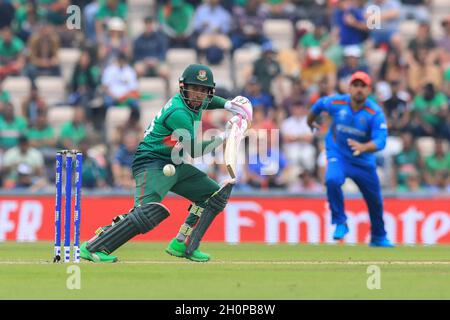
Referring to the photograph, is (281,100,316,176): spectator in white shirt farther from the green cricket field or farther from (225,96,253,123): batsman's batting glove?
(225,96,253,123): batsman's batting glove

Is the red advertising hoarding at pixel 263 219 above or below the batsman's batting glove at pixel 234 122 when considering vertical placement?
below

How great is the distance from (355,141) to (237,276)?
4927 mm

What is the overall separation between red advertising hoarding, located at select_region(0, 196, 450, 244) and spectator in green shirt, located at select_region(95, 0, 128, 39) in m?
4.72

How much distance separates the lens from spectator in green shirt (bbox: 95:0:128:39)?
70.4ft

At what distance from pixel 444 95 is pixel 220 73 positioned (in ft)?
12.5

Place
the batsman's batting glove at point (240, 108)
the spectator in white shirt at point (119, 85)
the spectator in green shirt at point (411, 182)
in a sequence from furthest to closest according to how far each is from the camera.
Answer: the spectator in white shirt at point (119, 85)
the spectator in green shirt at point (411, 182)
the batsman's batting glove at point (240, 108)

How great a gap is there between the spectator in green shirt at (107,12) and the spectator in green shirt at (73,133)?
2.40 meters

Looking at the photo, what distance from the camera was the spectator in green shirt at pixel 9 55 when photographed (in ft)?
68.9

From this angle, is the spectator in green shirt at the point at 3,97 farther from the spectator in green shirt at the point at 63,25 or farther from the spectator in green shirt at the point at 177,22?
the spectator in green shirt at the point at 177,22

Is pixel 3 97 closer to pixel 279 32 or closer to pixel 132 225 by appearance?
pixel 279 32

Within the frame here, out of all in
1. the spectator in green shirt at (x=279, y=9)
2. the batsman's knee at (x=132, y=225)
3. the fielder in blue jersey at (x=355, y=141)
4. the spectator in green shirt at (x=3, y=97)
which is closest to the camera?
the batsman's knee at (x=132, y=225)

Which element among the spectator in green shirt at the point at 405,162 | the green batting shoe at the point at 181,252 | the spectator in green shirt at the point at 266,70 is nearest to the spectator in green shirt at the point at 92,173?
Result: the spectator in green shirt at the point at 266,70

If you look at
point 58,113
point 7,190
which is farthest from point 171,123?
point 58,113

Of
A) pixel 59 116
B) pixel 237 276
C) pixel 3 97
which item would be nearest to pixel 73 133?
pixel 59 116
